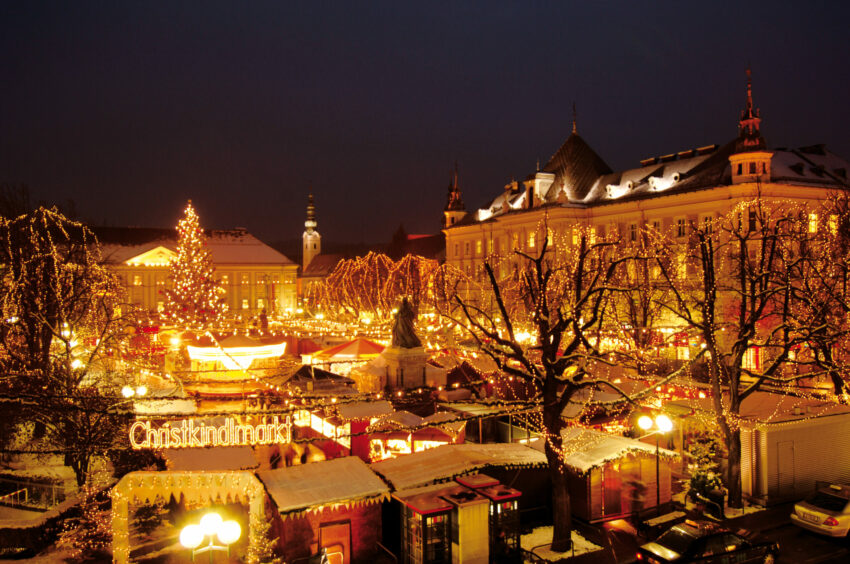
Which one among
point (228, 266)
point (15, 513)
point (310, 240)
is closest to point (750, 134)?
point (15, 513)

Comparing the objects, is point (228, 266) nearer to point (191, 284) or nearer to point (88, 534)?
point (191, 284)

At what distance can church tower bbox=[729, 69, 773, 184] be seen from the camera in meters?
31.7

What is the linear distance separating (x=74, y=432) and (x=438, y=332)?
21.3 m

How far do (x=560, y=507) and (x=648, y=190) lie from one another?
3098 cm

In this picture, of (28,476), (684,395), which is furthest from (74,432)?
(684,395)

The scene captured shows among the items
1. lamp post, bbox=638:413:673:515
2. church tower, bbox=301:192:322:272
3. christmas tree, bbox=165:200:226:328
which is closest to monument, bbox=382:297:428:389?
lamp post, bbox=638:413:673:515

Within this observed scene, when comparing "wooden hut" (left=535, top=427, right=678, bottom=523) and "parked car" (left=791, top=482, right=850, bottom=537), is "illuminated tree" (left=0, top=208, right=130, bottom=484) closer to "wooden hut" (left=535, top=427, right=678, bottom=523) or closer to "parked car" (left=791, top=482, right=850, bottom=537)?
"wooden hut" (left=535, top=427, right=678, bottom=523)

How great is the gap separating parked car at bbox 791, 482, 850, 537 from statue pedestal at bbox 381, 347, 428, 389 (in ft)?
34.9

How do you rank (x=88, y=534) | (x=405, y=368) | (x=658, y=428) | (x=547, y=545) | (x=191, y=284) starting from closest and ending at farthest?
(x=547, y=545), (x=88, y=534), (x=658, y=428), (x=405, y=368), (x=191, y=284)

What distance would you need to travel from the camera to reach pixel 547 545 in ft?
38.8

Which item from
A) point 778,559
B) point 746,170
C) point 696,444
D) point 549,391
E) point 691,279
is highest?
point 746,170

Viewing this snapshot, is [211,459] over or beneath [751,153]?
beneath

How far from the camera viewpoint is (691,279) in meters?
31.0

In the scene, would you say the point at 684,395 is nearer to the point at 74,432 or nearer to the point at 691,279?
the point at 691,279
